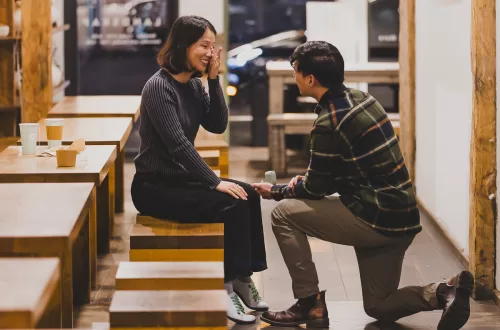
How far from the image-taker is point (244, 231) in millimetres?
4379

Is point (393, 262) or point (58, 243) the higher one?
point (58, 243)

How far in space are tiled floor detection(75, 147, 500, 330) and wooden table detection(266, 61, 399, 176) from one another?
1806mm

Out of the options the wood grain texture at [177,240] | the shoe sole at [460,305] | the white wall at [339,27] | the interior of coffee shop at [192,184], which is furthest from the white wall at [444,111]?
the white wall at [339,27]

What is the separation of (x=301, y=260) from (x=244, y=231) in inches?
11.1

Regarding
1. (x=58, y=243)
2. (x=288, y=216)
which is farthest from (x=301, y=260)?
(x=58, y=243)

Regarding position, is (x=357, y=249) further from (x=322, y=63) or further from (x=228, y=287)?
(x=322, y=63)

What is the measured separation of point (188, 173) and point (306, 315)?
32.4 inches

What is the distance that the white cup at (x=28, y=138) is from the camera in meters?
4.51

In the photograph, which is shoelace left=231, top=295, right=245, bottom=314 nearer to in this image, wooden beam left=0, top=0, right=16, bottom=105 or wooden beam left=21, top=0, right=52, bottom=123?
wooden beam left=21, top=0, right=52, bottom=123

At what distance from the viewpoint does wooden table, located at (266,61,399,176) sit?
8688 mm

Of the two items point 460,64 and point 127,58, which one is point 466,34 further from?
point 127,58

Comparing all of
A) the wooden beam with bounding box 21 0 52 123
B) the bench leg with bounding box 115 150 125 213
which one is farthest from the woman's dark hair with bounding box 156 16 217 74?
the bench leg with bounding box 115 150 125 213

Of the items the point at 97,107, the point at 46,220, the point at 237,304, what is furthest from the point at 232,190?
the point at 97,107

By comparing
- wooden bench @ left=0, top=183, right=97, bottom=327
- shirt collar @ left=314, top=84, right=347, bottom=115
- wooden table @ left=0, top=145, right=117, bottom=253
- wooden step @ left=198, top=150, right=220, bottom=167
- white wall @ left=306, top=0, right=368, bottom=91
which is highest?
white wall @ left=306, top=0, right=368, bottom=91
